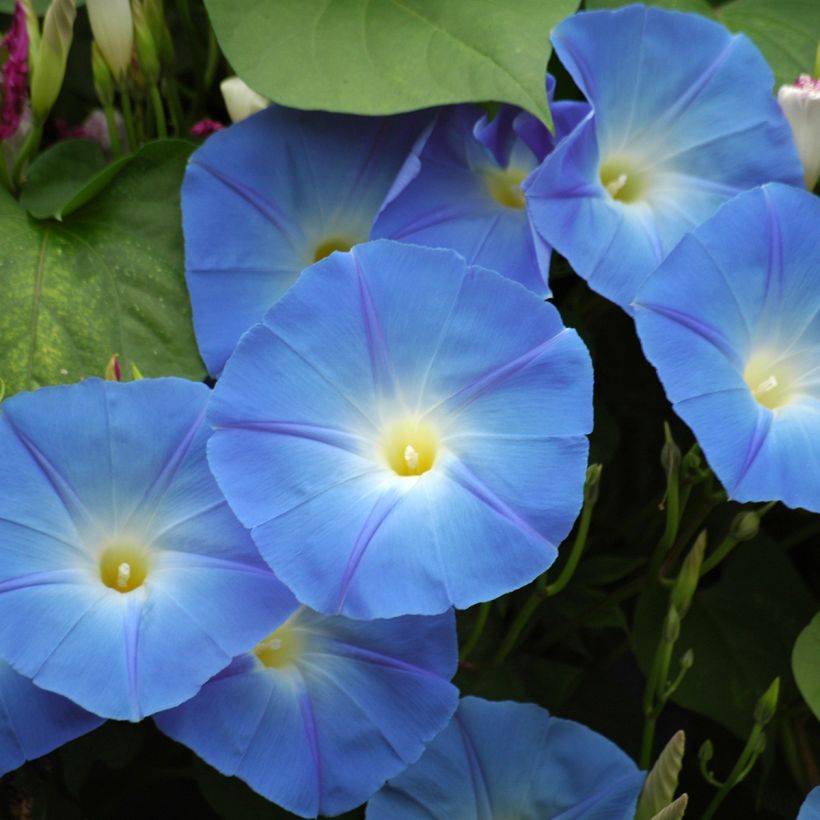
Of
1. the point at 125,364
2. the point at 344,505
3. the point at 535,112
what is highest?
the point at 535,112

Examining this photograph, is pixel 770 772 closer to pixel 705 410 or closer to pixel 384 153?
pixel 705 410

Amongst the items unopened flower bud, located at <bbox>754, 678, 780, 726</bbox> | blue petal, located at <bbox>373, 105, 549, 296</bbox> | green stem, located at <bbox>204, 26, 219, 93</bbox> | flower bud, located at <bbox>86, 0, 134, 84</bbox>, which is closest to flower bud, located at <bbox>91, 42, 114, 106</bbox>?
flower bud, located at <bbox>86, 0, 134, 84</bbox>

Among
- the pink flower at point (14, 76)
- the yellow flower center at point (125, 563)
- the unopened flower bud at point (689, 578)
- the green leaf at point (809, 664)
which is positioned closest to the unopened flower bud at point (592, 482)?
the unopened flower bud at point (689, 578)

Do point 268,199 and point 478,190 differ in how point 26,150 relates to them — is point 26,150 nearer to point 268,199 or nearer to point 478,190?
point 268,199

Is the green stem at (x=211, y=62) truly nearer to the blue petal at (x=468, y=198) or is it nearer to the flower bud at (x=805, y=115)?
the blue petal at (x=468, y=198)

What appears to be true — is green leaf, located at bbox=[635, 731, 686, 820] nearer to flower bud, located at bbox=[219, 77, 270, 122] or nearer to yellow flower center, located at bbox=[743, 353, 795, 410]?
yellow flower center, located at bbox=[743, 353, 795, 410]

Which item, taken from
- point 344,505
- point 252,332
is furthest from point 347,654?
point 252,332

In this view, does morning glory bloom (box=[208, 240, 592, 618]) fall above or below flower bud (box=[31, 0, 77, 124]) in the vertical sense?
below
